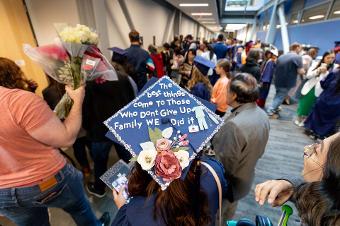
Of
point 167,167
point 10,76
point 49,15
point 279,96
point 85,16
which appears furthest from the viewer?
point 279,96

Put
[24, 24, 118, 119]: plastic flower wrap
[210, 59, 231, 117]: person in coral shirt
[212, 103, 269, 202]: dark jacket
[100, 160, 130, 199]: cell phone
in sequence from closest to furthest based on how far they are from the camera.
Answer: [100, 160, 130, 199]: cell phone < [24, 24, 118, 119]: plastic flower wrap < [212, 103, 269, 202]: dark jacket < [210, 59, 231, 117]: person in coral shirt

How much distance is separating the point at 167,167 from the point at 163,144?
86 millimetres

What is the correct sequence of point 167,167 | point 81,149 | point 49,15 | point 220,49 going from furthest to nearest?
point 220,49, point 49,15, point 81,149, point 167,167

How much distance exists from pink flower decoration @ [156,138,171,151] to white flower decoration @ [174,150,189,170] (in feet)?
0.13

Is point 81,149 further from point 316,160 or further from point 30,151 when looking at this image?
point 316,160

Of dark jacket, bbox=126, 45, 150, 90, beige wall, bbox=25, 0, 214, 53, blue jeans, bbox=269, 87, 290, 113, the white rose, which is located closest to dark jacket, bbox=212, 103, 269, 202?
the white rose

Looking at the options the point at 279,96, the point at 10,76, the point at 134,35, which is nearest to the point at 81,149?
the point at 10,76

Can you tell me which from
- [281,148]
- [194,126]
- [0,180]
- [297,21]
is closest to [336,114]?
[281,148]

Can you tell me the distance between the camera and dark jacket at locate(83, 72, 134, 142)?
5.98 ft

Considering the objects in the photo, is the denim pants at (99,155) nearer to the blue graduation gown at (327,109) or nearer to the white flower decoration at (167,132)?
the white flower decoration at (167,132)

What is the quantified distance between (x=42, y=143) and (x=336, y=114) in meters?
3.92

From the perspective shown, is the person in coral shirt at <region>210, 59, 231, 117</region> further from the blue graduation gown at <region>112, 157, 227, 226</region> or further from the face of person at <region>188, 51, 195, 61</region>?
the blue graduation gown at <region>112, 157, 227, 226</region>

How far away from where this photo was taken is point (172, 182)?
0.67 m

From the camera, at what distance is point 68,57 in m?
1.19
